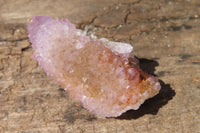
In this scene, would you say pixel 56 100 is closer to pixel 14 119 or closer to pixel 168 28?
pixel 14 119

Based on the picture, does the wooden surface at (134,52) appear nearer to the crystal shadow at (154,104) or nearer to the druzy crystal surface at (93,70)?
the crystal shadow at (154,104)

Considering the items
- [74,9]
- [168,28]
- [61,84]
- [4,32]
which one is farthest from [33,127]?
[168,28]

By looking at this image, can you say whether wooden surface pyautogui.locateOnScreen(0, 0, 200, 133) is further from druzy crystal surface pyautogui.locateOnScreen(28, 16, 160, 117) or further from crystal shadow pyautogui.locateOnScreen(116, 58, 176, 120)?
druzy crystal surface pyautogui.locateOnScreen(28, 16, 160, 117)

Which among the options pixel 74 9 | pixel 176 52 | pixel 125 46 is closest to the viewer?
pixel 125 46

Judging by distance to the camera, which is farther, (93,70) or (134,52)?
(134,52)

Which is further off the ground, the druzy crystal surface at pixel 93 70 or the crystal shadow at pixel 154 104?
the druzy crystal surface at pixel 93 70

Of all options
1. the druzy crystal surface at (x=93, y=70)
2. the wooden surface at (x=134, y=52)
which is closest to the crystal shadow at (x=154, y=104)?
the wooden surface at (x=134, y=52)
